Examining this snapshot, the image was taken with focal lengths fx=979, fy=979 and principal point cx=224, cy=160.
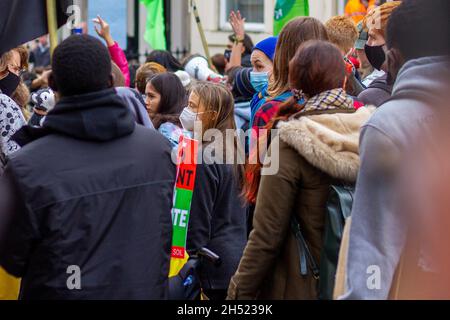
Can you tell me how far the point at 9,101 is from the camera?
6.10m

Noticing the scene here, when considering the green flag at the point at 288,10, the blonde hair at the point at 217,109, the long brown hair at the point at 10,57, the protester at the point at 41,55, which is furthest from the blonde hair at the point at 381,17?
the protester at the point at 41,55

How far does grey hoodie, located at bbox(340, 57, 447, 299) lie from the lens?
3.28m

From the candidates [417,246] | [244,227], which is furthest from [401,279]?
[244,227]

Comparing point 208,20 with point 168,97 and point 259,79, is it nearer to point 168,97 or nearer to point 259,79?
A: point 168,97

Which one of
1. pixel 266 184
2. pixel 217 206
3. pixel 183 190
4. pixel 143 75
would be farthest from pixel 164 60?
pixel 266 184

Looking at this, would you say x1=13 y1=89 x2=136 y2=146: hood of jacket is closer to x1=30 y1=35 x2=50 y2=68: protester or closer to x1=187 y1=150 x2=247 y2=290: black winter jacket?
x1=187 y1=150 x2=247 y2=290: black winter jacket

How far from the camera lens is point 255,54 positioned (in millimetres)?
6242

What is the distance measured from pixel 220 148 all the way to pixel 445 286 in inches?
98.2

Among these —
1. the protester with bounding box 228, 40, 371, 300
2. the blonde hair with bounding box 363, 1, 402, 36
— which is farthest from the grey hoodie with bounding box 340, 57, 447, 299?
the blonde hair with bounding box 363, 1, 402, 36

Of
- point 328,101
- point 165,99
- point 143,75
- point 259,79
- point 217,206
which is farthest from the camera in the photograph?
point 143,75

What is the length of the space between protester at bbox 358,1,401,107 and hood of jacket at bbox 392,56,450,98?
2.01 meters

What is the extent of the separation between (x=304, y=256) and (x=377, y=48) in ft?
7.44

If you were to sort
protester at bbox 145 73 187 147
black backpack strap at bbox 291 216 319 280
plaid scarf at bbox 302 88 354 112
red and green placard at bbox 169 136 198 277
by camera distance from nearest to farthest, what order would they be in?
1. black backpack strap at bbox 291 216 319 280
2. plaid scarf at bbox 302 88 354 112
3. red and green placard at bbox 169 136 198 277
4. protester at bbox 145 73 187 147

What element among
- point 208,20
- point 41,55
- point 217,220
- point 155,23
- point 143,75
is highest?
point 143,75
